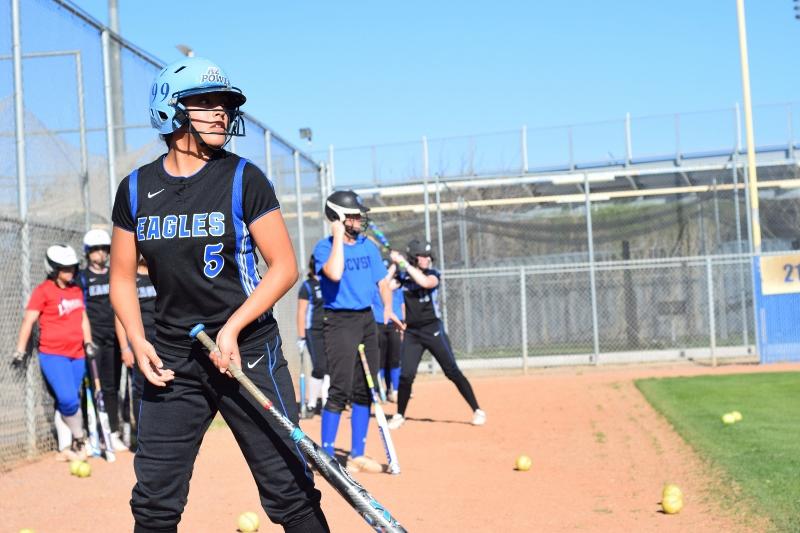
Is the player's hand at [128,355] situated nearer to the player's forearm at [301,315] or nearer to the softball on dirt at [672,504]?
the player's forearm at [301,315]

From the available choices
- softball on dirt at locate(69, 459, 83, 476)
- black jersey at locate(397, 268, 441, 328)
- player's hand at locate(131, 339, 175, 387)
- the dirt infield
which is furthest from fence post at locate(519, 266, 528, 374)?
player's hand at locate(131, 339, 175, 387)

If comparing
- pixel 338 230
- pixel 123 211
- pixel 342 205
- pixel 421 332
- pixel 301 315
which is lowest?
pixel 421 332

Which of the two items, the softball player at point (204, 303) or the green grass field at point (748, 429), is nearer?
the softball player at point (204, 303)

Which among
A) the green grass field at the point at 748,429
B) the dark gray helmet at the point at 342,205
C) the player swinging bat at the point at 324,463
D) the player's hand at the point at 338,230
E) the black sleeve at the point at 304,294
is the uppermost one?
the dark gray helmet at the point at 342,205

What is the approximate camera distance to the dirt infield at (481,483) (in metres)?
7.37

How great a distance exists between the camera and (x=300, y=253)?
19.8m

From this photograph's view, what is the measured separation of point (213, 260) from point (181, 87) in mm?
743

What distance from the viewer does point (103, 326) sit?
1176 centimetres

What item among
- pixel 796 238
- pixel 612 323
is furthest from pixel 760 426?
pixel 796 238

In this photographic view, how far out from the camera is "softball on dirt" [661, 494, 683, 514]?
7359 millimetres

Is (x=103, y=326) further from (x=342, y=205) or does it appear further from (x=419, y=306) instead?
(x=342, y=205)

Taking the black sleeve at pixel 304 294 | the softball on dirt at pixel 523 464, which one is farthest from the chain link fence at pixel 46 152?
the softball on dirt at pixel 523 464

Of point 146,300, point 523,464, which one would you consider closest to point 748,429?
point 523,464

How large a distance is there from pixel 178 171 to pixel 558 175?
74.1 feet
